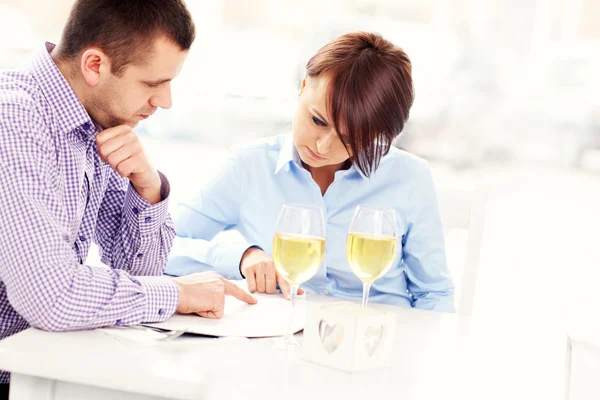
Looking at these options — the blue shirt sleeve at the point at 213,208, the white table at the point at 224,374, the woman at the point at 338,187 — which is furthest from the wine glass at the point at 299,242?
the blue shirt sleeve at the point at 213,208

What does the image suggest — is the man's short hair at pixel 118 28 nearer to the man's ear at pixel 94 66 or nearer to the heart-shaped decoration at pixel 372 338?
the man's ear at pixel 94 66

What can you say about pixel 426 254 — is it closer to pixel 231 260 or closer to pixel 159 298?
pixel 231 260

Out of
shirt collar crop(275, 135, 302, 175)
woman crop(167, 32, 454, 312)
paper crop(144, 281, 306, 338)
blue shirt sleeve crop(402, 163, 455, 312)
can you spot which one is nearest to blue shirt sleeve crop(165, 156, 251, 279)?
woman crop(167, 32, 454, 312)

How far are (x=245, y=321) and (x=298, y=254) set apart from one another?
20 centimetres

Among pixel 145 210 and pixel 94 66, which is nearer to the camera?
A: pixel 94 66

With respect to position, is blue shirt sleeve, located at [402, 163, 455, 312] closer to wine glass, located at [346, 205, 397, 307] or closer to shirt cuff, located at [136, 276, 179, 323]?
wine glass, located at [346, 205, 397, 307]

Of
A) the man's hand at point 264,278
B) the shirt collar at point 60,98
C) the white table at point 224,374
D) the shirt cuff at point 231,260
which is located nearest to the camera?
the white table at point 224,374

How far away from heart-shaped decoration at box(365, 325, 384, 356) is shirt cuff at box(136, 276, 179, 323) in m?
0.35

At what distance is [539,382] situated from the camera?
116 cm

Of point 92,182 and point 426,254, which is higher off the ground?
point 92,182

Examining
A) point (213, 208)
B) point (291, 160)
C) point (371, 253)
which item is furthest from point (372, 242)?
point (213, 208)

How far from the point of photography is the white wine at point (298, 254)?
1186 mm

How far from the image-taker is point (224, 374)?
3.33 ft

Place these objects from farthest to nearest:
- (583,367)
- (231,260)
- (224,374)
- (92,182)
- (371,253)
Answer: (231,260)
(92,182)
(371,253)
(583,367)
(224,374)
